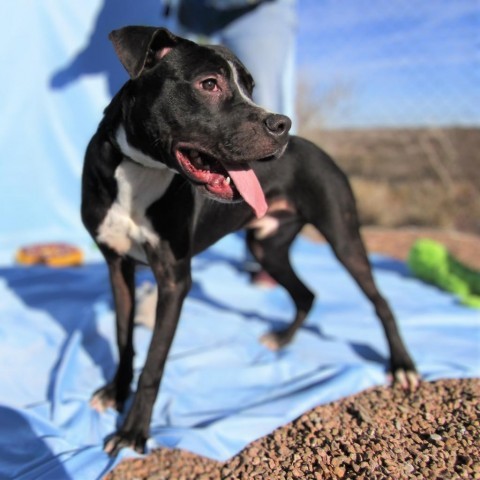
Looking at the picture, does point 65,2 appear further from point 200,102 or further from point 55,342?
point 200,102

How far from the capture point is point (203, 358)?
3254 mm

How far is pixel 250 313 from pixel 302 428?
180 centimetres

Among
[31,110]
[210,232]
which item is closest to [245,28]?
[210,232]

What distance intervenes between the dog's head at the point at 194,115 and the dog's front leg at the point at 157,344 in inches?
16.2

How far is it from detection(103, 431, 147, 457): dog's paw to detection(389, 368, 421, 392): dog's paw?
52.1 inches

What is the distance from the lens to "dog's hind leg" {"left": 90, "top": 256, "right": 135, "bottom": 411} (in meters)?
2.60

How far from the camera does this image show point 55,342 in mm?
3348

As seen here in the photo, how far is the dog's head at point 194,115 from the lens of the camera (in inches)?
81.7

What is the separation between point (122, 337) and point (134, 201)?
736 millimetres

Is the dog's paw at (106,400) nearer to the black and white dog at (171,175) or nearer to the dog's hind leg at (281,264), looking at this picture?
the black and white dog at (171,175)

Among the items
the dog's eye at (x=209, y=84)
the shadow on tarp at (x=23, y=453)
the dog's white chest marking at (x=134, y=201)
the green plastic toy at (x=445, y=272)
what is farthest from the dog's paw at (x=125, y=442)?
the green plastic toy at (x=445, y=272)

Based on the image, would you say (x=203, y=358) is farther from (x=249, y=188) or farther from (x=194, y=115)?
(x=194, y=115)

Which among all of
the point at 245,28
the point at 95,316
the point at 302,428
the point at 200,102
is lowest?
the point at 95,316

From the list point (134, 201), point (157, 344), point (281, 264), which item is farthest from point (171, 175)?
point (281, 264)
